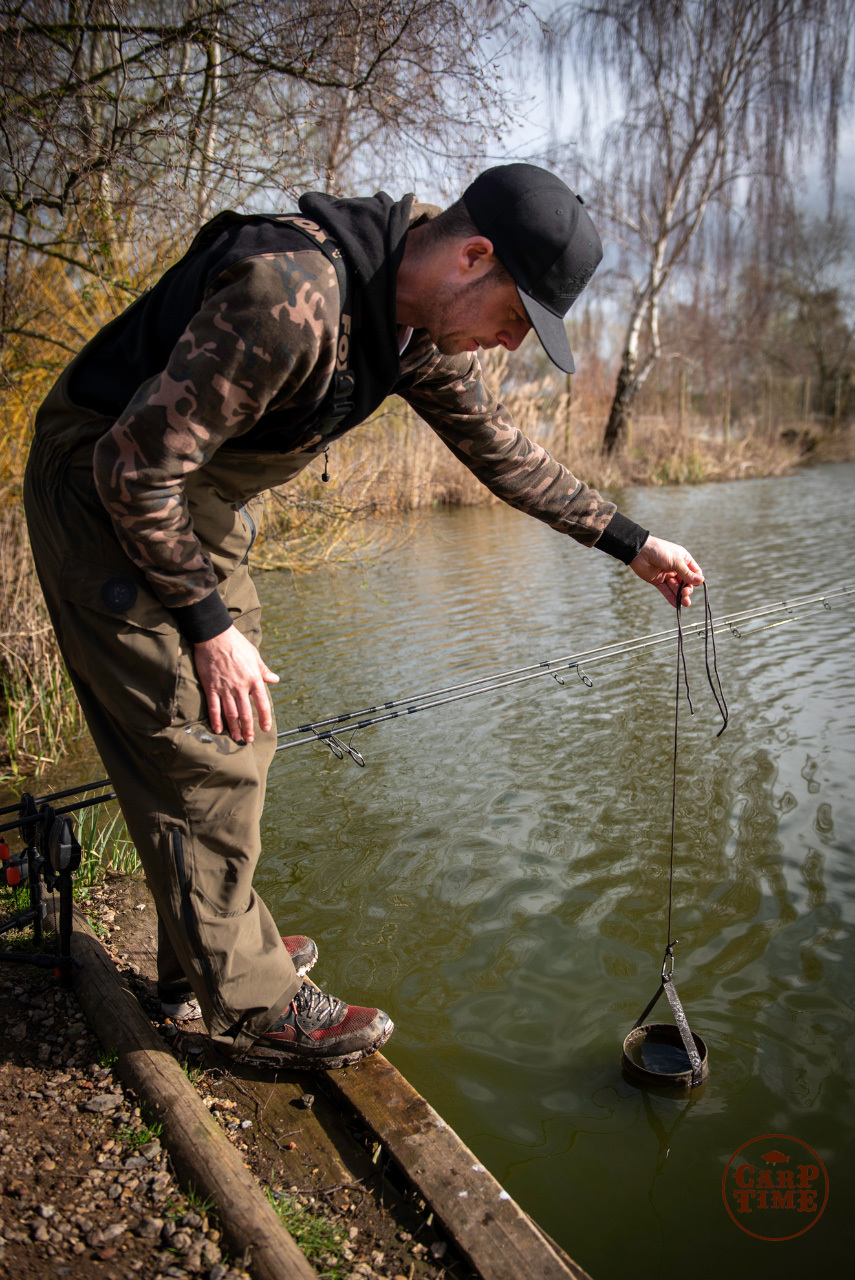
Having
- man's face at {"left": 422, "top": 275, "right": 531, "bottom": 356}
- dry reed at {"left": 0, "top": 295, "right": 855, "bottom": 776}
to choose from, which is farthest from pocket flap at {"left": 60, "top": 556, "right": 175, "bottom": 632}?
dry reed at {"left": 0, "top": 295, "right": 855, "bottom": 776}

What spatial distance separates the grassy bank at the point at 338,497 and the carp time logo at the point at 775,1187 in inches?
148

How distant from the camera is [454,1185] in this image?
178 cm

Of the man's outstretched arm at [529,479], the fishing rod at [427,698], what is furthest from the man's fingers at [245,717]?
the man's outstretched arm at [529,479]

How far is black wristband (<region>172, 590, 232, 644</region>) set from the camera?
1809 mm

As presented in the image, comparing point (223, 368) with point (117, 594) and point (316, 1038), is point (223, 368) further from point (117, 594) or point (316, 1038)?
point (316, 1038)

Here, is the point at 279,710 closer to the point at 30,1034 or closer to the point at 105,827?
the point at 105,827

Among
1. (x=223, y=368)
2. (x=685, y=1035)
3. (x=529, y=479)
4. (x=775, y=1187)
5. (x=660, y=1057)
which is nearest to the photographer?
(x=223, y=368)

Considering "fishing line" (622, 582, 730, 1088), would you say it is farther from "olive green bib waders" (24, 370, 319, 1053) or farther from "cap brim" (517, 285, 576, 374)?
"olive green bib waders" (24, 370, 319, 1053)

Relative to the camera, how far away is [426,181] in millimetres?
5848

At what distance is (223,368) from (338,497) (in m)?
5.82

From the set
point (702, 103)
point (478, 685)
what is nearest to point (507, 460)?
point (478, 685)

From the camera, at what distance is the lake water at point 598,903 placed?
2150mm

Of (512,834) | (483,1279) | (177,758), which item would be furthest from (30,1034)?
(512,834)

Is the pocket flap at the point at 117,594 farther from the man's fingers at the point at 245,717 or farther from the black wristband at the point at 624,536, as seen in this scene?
the black wristband at the point at 624,536
